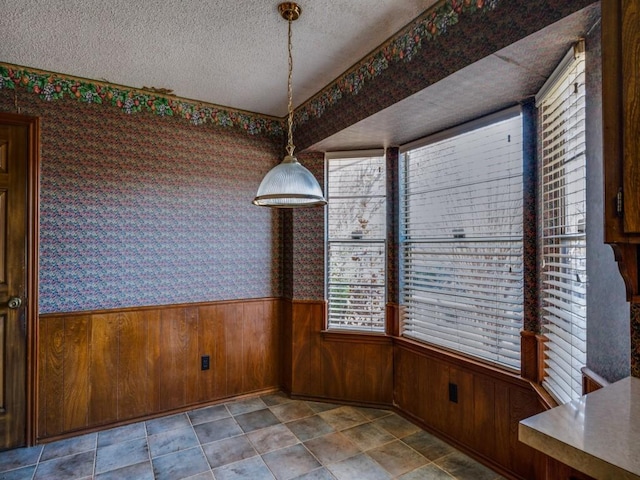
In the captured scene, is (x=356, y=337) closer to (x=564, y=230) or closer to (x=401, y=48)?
(x=564, y=230)

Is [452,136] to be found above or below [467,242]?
above

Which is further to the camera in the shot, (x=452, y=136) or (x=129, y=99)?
(x=129, y=99)

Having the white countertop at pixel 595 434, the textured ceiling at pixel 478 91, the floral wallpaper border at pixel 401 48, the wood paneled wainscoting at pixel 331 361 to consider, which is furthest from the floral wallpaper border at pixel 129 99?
the white countertop at pixel 595 434

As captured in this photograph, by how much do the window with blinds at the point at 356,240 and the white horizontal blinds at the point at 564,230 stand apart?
4.55 ft

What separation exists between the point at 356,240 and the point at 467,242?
3.37 ft

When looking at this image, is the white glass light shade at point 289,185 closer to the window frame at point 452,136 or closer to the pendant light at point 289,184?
the pendant light at point 289,184

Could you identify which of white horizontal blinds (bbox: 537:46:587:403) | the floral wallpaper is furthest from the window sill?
white horizontal blinds (bbox: 537:46:587:403)

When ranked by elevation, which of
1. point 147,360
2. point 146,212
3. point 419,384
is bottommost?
point 419,384

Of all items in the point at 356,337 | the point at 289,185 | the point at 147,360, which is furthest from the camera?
the point at 356,337

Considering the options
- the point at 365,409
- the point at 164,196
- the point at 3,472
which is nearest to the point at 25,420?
the point at 3,472

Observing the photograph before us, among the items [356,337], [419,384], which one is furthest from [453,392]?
[356,337]

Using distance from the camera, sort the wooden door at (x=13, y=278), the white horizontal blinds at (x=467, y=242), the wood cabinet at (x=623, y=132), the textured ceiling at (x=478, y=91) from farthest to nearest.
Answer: the wooden door at (x=13, y=278), the white horizontal blinds at (x=467, y=242), the textured ceiling at (x=478, y=91), the wood cabinet at (x=623, y=132)

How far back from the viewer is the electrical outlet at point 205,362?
328 cm

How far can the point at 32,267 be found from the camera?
8.68 feet
